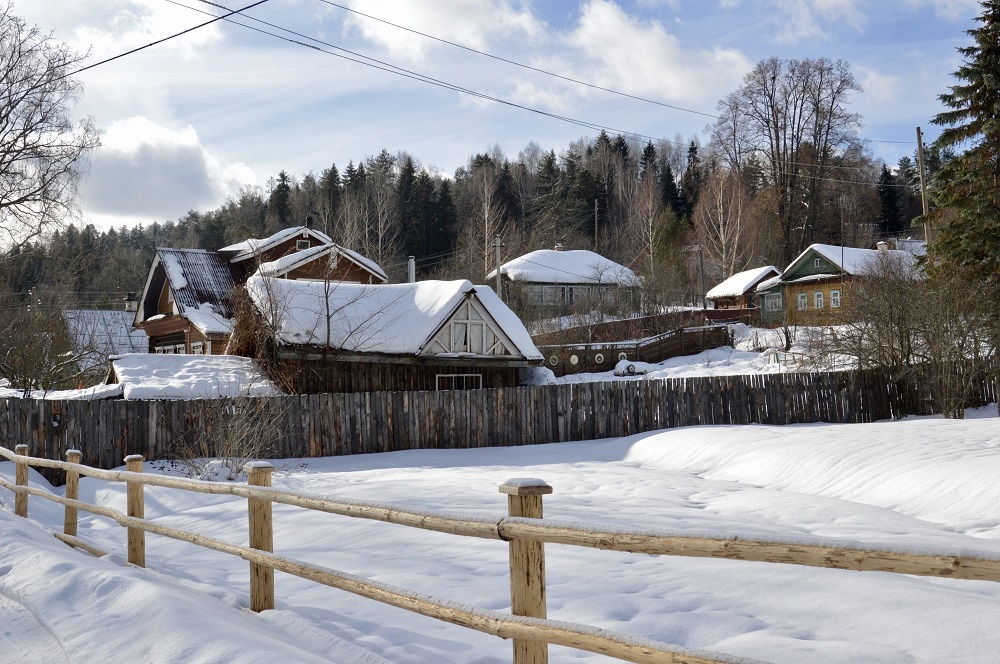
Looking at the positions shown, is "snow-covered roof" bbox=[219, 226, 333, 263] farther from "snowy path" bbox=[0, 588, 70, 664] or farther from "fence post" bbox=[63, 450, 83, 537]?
"snowy path" bbox=[0, 588, 70, 664]

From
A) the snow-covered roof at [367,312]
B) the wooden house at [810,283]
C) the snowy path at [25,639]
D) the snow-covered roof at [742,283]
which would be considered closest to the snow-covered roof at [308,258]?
the snow-covered roof at [367,312]

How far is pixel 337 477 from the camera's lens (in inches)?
607

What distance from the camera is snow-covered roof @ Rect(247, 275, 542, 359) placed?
77.0ft

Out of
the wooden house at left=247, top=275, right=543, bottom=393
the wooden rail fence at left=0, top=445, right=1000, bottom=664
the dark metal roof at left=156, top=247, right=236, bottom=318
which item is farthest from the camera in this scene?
the dark metal roof at left=156, top=247, right=236, bottom=318

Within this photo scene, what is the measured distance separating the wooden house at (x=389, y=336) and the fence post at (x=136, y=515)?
50.4ft

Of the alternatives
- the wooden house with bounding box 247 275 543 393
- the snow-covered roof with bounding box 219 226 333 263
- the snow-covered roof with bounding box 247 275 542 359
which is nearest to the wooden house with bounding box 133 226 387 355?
the snow-covered roof with bounding box 219 226 333 263

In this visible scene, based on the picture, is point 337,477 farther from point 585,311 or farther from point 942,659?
point 585,311

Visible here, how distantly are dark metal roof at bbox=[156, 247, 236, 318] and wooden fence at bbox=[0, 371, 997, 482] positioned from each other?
14.7 metres

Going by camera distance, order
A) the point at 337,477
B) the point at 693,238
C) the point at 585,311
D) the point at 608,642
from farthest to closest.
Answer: the point at 693,238
the point at 585,311
the point at 337,477
the point at 608,642

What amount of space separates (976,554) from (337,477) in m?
14.0

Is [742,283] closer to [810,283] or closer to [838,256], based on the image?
[810,283]

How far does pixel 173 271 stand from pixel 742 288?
112ft

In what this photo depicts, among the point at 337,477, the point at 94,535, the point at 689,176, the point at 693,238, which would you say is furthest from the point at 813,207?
the point at 94,535

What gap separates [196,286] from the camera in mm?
32781
